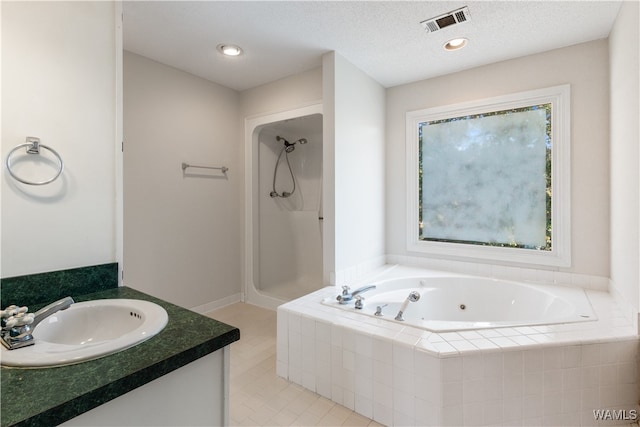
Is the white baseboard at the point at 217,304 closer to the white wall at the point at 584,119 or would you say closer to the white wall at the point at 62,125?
the white wall at the point at 62,125

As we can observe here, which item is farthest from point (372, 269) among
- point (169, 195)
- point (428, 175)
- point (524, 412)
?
point (169, 195)

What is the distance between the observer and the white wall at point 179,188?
2535 millimetres

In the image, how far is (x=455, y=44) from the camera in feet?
7.61

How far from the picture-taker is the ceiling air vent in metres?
1.90

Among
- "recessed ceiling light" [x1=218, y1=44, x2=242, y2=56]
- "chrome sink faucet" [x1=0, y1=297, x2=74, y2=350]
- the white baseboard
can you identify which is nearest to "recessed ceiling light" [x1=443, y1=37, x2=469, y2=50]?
"recessed ceiling light" [x1=218, y1=44, x2=242, y2=56]

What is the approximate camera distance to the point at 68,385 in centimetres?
67

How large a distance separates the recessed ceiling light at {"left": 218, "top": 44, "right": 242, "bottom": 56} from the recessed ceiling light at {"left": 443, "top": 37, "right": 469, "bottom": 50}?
63.7 inches

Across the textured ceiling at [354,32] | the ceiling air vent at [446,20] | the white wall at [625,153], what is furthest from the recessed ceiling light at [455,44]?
the white wall at [625,153]

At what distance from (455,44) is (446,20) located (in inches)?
15.2

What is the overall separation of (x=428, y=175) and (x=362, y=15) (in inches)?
63.2

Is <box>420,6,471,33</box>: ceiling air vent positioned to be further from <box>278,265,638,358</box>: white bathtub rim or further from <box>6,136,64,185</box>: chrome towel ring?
<box>6,136,64,185</box>: chrome towel ring

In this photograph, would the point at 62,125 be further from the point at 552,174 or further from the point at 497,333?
the point at 552,174

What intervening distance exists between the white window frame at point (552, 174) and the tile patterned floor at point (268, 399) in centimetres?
175

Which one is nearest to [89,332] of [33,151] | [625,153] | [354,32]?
[33,151]
